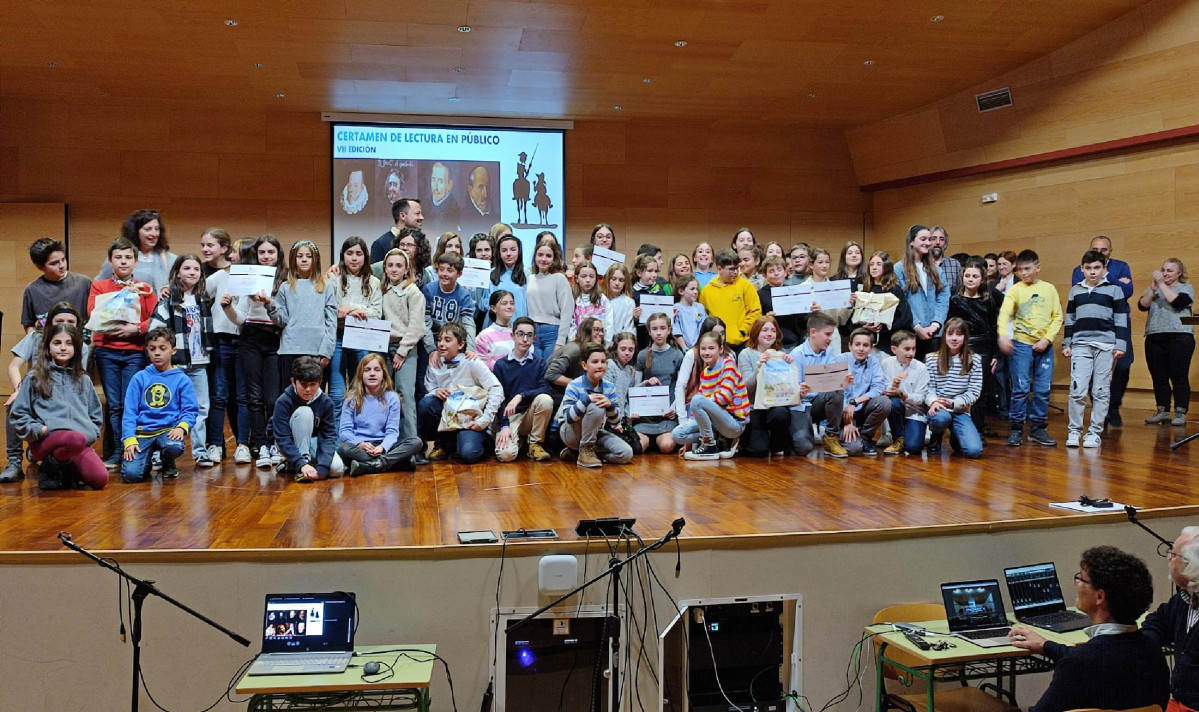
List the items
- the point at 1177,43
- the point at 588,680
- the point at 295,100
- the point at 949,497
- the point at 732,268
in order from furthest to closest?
the point at 295,100 < the point at 1177,43 < the point at 732,268 < the point at 949,497 < the point at 588,680

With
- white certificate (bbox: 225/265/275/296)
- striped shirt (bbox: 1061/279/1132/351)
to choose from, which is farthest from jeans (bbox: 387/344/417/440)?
striped shirt (bbox: 1061/279/1132/351)

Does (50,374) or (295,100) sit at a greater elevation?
(295,100)

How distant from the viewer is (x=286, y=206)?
1068 cm

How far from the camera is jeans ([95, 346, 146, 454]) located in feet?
18.8

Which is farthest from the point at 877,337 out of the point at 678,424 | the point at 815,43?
the point at 815,43

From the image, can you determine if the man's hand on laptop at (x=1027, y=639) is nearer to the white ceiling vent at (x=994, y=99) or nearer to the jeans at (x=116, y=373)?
the jeans at (x=116, y=373)

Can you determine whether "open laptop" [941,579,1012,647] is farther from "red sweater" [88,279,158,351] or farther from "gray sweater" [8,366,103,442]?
"red sweater" [88,279,158,351]

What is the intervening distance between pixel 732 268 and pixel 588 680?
3.85 metres

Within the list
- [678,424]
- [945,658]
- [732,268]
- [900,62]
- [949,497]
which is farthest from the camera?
[900,62]

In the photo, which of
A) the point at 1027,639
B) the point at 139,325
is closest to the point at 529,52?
the point at 139,325

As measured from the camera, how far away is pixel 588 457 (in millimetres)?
6094

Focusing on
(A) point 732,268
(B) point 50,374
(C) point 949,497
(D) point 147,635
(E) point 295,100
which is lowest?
(D) point 147,635

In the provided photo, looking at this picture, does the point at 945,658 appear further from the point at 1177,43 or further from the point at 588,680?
the point at 1177,43

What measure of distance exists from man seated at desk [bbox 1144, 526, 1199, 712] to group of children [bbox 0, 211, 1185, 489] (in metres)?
2.99
